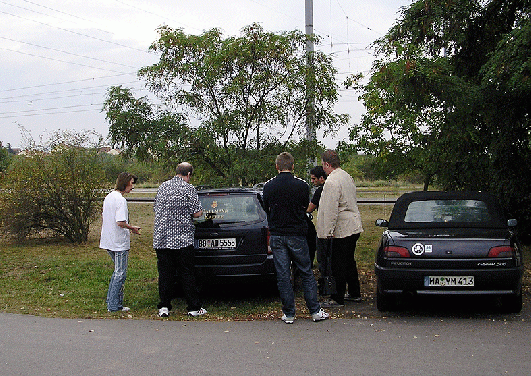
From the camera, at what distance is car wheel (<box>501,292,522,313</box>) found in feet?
25.1

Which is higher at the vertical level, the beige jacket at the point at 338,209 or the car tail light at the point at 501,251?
the beige jacket at the point at 338,209

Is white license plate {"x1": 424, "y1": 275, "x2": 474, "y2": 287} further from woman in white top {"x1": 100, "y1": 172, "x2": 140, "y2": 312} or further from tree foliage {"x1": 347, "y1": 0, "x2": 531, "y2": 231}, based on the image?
tree foliage {"x1": 347, "y1": 0, "x2": 531, "y2": 231}

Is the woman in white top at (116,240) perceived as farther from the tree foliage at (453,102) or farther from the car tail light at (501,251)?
the tree foliage at (453,102)

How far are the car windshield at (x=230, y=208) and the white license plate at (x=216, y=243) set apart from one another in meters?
0.29

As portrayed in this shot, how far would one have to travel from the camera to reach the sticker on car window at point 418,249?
7.56 meters

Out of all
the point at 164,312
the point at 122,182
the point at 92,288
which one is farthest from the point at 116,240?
the point at 92,288

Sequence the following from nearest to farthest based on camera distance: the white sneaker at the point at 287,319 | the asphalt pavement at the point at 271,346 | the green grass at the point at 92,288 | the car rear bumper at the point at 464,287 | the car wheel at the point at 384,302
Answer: the asphalt pavement at the point at 271,346, the car rear bumper at the point at 464,287, the white sneaker at the point at 287,319, the car wheel at the point at 384,302, the green grass at the point at 92,288

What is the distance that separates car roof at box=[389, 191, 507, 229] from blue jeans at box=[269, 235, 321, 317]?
4.66ft

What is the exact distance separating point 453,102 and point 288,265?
691 centimetres

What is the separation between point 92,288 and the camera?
10305mm

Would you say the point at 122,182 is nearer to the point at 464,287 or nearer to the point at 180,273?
the point at 180,273

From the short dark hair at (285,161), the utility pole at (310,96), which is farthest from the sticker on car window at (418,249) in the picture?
the utility pole at (310,96)

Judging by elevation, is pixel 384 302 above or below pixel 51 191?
below

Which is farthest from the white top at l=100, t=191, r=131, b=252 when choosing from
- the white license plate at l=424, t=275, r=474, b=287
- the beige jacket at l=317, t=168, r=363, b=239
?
the white license plate at l=424, t=275, r=474, b=287
